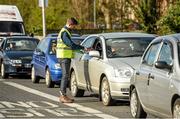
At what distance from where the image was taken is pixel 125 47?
14.6m

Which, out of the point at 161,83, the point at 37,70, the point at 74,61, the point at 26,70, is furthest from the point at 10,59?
the point at 161,83

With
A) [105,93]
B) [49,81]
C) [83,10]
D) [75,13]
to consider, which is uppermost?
[83,10]

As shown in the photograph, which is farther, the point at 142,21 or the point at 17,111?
the point at 142,21

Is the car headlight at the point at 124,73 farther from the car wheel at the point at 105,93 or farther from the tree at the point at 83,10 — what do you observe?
the tree at the point at 83,10

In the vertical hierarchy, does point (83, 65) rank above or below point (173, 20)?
below

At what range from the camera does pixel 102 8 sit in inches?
2409

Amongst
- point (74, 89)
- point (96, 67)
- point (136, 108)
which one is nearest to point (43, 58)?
point (74, 89)

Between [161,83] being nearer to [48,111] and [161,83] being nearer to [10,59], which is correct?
[48,111]

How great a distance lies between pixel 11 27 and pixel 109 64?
18051mm

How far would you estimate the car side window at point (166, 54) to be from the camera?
1004cm

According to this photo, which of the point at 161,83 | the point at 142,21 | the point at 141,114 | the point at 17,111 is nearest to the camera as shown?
the point at 161,83

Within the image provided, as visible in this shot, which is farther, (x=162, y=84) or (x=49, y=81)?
(x=49, y=81)

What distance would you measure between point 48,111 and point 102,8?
48.6 m

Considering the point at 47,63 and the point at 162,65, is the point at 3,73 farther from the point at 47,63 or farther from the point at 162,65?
the point at 162,65
